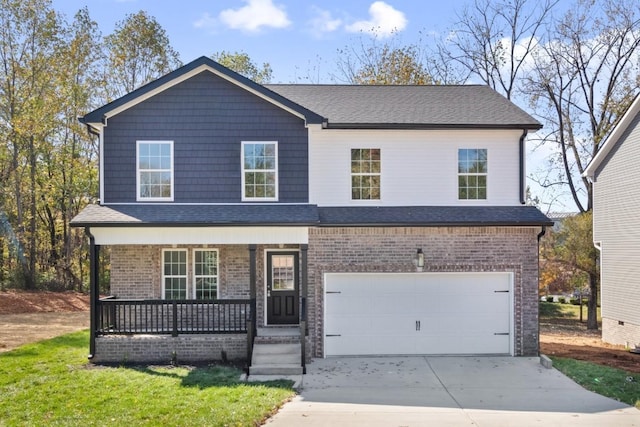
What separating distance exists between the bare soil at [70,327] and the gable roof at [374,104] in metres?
6.10

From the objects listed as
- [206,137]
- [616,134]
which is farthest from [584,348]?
[206,137]

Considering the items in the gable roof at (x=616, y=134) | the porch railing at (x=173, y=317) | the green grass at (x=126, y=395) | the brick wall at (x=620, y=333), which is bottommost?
the brick wall at (x=620, y=333)

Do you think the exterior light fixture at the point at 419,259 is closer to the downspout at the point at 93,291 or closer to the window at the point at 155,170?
the window at the point at 155,170

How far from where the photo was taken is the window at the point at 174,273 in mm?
13492

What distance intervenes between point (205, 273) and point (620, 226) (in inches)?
549

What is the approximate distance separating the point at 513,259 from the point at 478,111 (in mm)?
4149

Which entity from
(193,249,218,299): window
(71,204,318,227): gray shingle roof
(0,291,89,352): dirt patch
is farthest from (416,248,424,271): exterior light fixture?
(0,291,89,352): dirt patch

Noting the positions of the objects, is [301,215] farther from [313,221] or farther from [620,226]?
[620,226]

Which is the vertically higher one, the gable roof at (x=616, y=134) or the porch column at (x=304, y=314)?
the gable roof at (x=616, y=134)

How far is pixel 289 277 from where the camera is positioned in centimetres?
1351

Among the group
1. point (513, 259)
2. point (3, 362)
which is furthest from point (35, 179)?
point (513, 259)

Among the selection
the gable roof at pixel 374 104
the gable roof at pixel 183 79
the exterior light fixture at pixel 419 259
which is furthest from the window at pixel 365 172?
the exterior light fixture at pixel 419 259

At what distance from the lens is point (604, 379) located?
10680mm

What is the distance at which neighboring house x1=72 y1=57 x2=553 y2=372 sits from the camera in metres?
12.5
